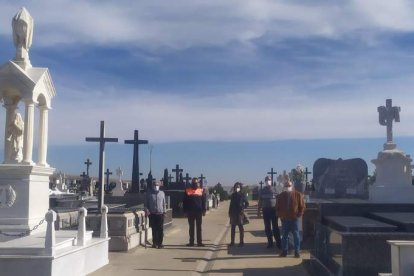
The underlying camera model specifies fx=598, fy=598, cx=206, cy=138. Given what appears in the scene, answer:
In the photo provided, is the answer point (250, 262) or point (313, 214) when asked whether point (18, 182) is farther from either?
point (313, 214)

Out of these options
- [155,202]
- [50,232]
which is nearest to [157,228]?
[155,202]

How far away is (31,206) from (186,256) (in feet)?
13.3

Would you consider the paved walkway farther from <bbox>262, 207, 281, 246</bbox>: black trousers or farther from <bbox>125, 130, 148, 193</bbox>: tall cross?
<bbox>125, 130, 148, 193</bbox>: tall cross

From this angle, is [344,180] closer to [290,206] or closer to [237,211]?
[237,211]

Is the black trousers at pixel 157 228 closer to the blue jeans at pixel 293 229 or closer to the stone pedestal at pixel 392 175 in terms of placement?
the blue jeans at pixel 293 229

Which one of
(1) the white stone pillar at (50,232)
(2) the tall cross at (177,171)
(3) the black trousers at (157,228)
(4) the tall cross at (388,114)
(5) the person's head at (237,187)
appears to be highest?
(4) the tall cross at (388,114)

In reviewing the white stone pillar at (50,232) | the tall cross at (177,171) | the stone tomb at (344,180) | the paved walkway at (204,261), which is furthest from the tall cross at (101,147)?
the tall cross at (177,171)

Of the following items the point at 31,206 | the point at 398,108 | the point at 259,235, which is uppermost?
the point at 398,108

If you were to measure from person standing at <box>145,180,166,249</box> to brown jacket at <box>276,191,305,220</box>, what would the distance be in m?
3.44

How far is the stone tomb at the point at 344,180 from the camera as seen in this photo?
21531 mm

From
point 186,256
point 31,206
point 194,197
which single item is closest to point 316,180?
point 194,197

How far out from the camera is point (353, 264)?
25.7ft

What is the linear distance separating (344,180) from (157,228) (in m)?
9.59

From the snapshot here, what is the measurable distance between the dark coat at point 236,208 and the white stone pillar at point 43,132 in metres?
5.49
